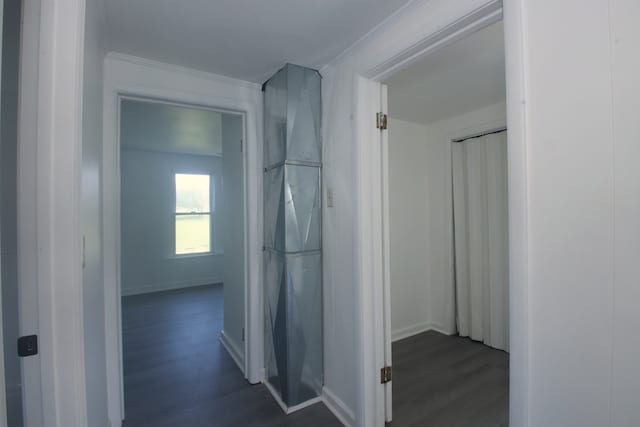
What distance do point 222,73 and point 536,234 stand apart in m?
2.20

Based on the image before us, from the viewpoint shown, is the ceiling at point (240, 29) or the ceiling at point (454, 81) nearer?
the ceiling at point (240, 29)

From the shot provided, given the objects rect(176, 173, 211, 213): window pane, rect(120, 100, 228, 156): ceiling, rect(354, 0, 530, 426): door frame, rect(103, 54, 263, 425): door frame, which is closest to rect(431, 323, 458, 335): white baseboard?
rect(354, 0, 530, 426): door frame

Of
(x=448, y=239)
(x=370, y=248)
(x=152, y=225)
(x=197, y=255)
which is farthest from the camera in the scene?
(x=197, y=255)

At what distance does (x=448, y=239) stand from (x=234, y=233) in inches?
95.0

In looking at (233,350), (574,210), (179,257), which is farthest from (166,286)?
(574,210)

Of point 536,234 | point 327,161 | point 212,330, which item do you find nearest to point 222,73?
point 327,161

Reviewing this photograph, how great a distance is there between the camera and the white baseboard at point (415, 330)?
10.2 feet

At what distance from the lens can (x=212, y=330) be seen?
3297 mm

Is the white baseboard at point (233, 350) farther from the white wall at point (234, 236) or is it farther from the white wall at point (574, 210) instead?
the white wall at point (574, 210)

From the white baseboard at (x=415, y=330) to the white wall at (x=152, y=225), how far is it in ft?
13.0

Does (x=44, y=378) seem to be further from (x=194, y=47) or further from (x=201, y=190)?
(x=201, y=190)

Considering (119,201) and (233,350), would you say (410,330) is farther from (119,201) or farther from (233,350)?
(119,201)

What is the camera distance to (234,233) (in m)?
2.71

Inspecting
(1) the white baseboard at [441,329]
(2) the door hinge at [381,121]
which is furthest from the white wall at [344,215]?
(1) the white baseboard at [441,329]
